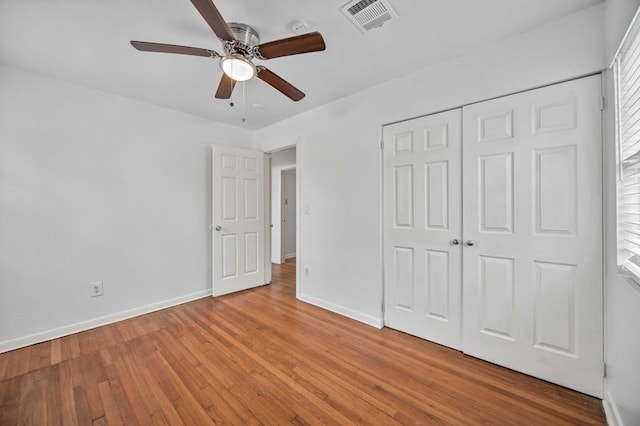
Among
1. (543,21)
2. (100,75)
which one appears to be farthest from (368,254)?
(100,75)

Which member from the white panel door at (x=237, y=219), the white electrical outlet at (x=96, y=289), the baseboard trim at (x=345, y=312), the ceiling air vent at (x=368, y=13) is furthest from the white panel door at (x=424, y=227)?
the white electrical outlet at (x=96, y=289)

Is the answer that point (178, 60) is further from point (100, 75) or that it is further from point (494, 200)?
point (494, 200)

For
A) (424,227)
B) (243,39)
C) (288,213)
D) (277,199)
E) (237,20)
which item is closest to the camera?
(237,20)

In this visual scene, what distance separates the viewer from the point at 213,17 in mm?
1258

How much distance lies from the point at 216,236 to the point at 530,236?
3.35 m

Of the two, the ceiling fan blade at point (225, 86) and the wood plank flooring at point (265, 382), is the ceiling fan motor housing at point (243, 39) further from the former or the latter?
the wood plank flooring at point (265, 382)

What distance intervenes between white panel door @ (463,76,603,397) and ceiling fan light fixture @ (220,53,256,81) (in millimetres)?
1743

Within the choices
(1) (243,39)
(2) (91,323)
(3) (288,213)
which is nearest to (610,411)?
(1) (243,39)

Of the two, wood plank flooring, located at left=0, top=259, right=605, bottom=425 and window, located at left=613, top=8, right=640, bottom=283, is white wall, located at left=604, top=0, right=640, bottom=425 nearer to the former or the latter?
window, located at left=613, top=8, right=640, bottom=283

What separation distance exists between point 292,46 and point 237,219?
8.41 feet

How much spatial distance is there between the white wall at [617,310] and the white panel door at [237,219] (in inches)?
140

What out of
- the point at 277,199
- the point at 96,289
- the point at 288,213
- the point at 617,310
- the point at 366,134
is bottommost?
the point at 96,289

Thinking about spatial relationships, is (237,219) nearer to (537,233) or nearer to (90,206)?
(90,206)

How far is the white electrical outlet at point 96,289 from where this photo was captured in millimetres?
2547
